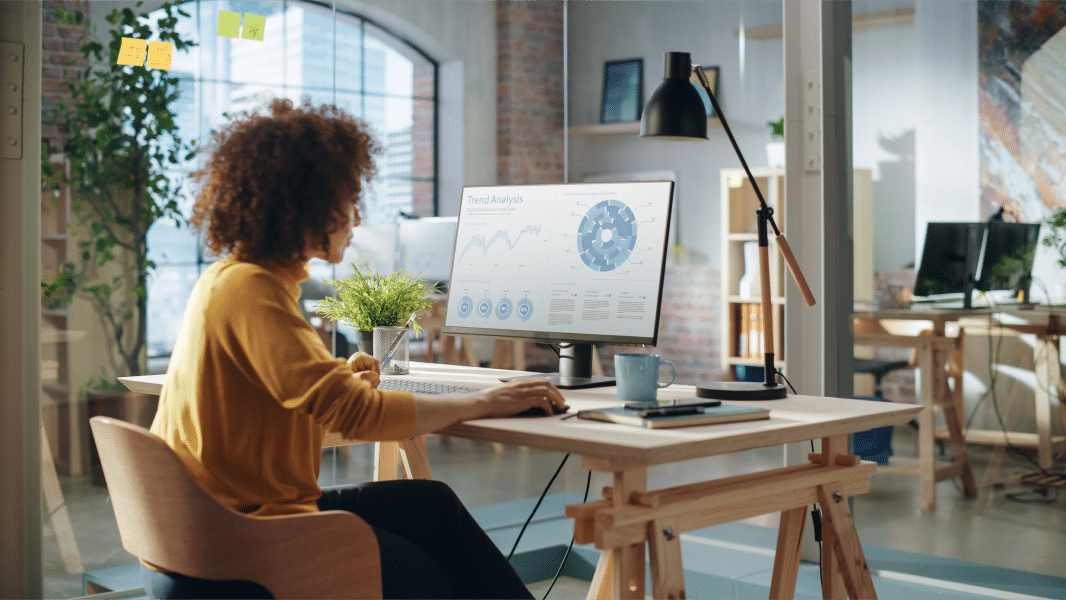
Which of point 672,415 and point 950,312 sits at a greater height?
point 950,312

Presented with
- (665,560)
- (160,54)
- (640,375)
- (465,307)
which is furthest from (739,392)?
(160,54)

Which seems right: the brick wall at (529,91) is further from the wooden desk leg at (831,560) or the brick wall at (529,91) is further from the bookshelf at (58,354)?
the wooden desk leg at (831,560)

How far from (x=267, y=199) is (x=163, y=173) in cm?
184

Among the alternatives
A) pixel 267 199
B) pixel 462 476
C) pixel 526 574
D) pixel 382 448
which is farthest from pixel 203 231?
pixel 462 476

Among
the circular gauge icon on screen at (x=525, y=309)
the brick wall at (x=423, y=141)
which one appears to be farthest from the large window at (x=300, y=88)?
the circular gauge icon on screen at (x=525, y=309)

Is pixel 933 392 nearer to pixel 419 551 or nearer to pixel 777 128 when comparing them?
pixel 777 128

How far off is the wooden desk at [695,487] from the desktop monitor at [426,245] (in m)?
1.80

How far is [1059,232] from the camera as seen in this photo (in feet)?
9.65

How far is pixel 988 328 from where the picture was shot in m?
3.11

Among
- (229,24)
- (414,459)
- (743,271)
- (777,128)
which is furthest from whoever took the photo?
(743,271)

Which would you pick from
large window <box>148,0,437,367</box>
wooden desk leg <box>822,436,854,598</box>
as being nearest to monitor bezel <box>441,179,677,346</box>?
wooden desk leg <box>822,436,854,598</box>

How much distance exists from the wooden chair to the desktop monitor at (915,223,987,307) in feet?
7.21

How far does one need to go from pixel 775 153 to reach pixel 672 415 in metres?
2.10

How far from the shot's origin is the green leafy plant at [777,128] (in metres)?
3.60
